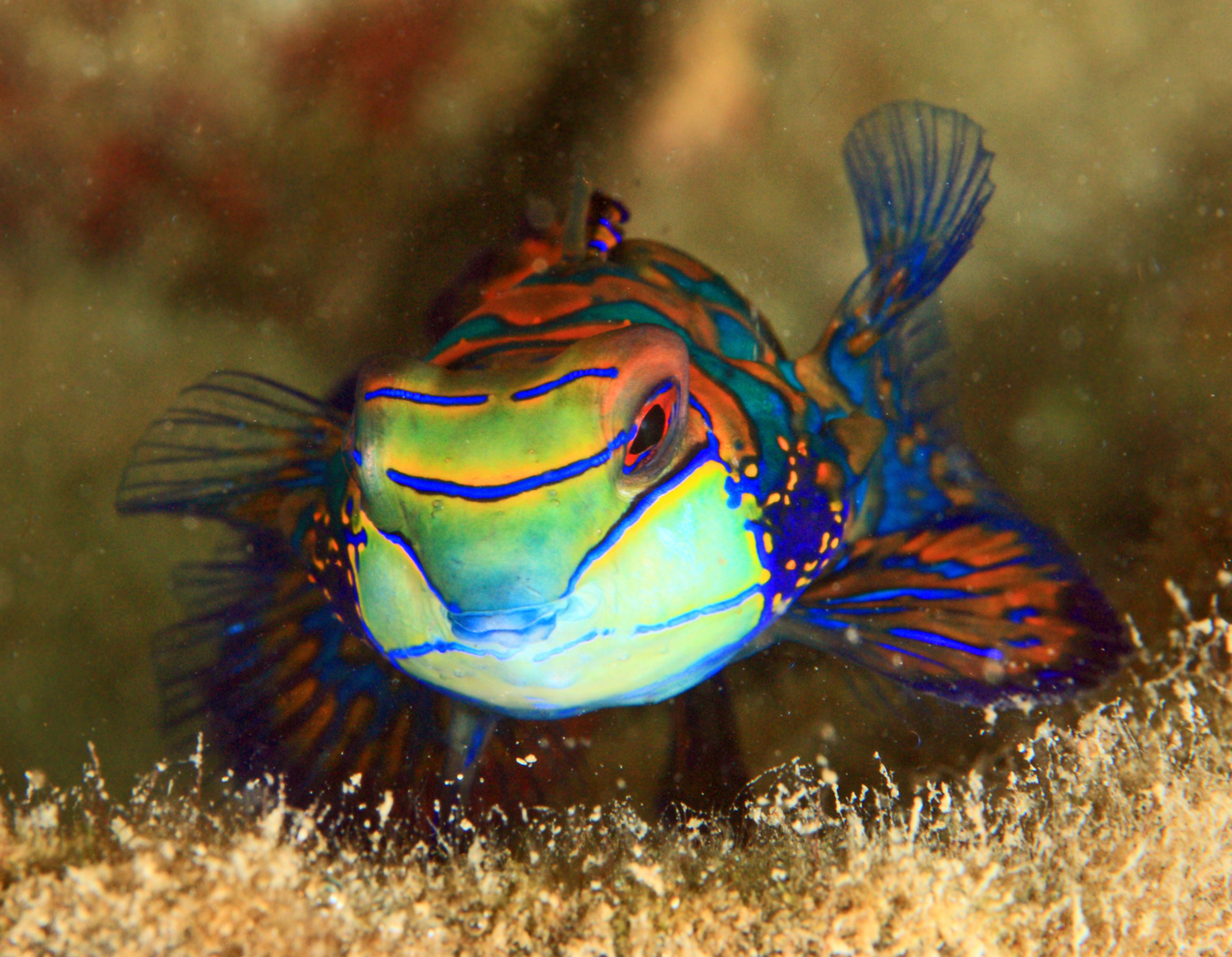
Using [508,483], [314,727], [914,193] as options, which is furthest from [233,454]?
[914,193]

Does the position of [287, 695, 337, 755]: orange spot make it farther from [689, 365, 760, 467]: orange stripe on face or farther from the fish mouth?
[689, 365, 760, 467]: orange stripe on face

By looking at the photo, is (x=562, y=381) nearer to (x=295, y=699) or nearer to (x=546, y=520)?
(x=546, y=520)

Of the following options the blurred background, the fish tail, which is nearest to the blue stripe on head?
the fish tail

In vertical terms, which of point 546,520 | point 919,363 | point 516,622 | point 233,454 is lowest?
point 516,622

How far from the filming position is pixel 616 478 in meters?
1.97

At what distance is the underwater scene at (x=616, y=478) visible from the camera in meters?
2.21

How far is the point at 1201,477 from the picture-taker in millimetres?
4266

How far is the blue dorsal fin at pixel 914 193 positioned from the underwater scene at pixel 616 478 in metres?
0.02

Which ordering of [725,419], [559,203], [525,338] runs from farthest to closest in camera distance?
[559,203], [525,338], [725,419]

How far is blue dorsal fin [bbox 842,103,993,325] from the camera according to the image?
3303 millimetres

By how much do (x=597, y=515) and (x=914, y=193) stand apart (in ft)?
A: 7.64

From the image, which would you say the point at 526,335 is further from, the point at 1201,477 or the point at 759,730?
the point at 1201,477

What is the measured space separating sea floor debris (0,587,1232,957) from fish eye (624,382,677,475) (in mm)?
1172

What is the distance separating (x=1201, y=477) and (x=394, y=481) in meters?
4.14
